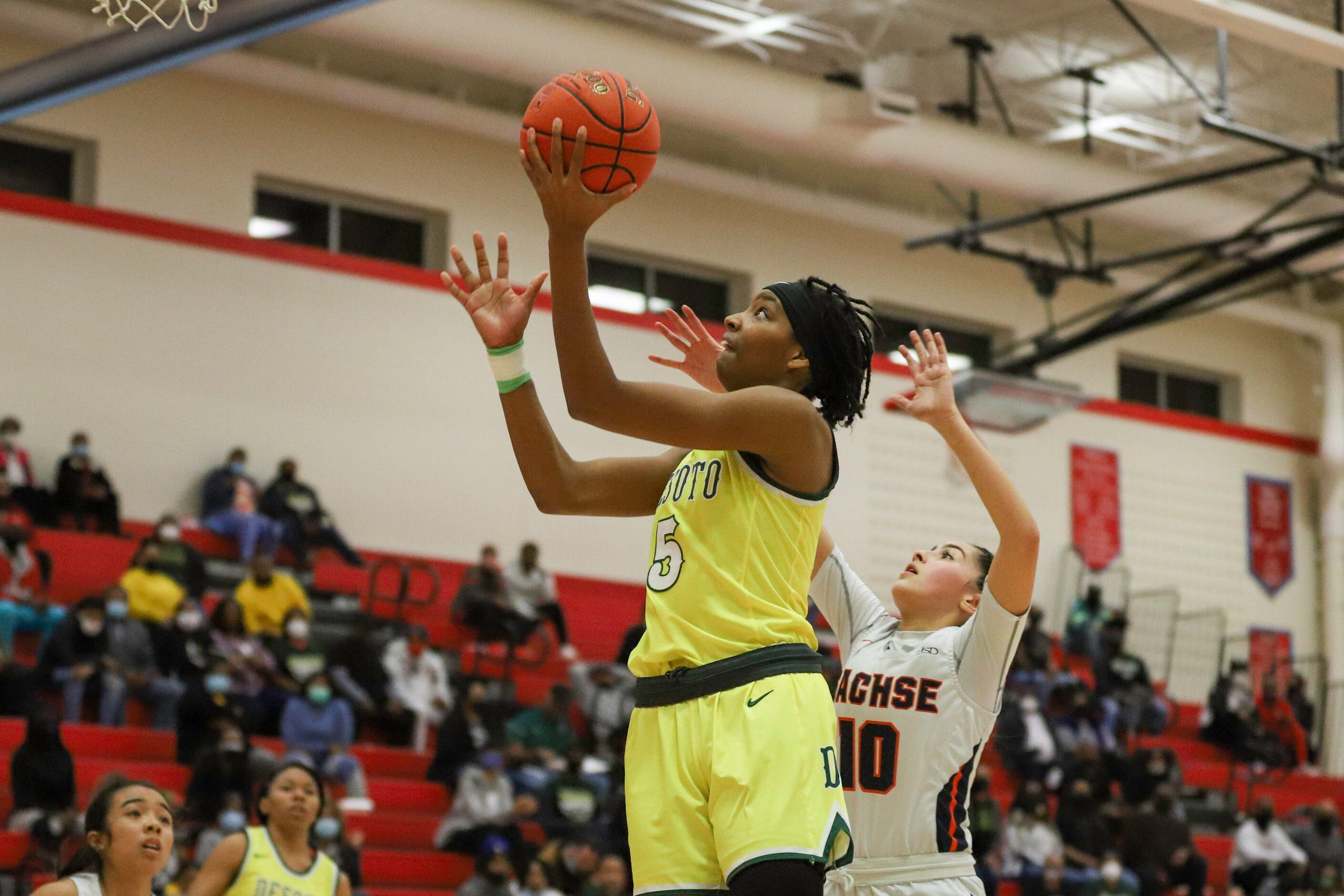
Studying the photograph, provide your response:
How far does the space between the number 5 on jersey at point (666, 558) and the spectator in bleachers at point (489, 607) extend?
481 inches

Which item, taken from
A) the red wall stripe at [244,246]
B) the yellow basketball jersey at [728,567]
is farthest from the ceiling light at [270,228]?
the yellow basketball jersey at [728,567]

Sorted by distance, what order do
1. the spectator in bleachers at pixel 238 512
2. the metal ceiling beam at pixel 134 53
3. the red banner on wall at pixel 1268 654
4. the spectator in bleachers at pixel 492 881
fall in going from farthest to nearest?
the red banner on wall at pixel 1268 654
the spectator in bleachers at pixel 238 512
the spectator in bleachers at pixel 492 881
the metal ceiling beam at pixel 134 53

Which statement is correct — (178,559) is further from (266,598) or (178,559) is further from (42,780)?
(42,780)

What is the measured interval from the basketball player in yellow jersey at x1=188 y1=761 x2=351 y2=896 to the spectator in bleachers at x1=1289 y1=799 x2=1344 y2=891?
1320 cm

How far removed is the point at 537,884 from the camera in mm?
11922

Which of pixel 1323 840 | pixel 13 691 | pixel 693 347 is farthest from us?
pixel 1323 840

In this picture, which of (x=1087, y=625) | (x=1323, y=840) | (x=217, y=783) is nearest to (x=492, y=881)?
(x=217, y=783)

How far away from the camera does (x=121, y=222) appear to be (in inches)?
653

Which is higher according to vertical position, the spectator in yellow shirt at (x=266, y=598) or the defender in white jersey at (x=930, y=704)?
the spectator in yellow shirt at (x=266, y=598)

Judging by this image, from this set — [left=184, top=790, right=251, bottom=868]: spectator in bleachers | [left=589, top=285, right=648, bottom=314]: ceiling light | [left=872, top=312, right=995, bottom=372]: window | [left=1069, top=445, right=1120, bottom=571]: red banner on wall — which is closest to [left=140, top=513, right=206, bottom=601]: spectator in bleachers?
[left=184, top=790, right=251, bottom=868]: spectator in bleachers

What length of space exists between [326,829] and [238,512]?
16.9ft

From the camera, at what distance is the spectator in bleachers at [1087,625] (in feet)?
66.3

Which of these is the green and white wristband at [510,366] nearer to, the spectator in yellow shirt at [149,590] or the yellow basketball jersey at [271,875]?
the yellow basketball jersey at [271,875]

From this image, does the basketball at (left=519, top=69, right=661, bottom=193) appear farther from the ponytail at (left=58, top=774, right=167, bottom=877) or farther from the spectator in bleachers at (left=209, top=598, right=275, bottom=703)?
the spectator in bleachers at (left=209, top=598, right=275, bottom=703)
